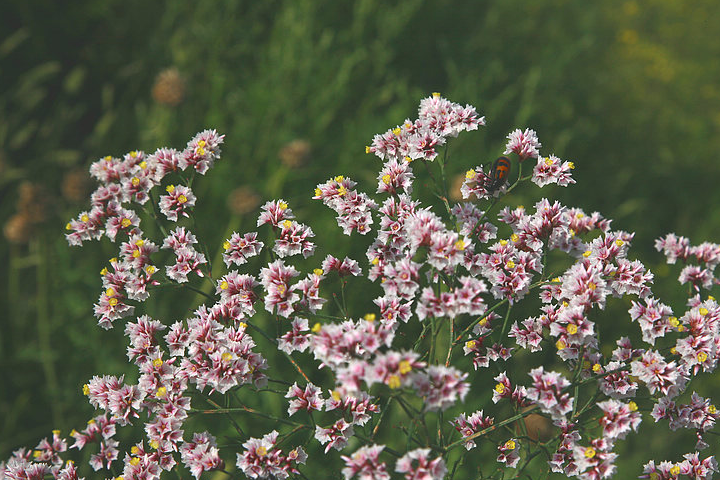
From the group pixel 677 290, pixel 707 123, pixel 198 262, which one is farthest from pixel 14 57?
pixel 707 123

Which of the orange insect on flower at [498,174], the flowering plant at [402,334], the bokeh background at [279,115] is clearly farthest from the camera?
the bokeh background at [279,115]

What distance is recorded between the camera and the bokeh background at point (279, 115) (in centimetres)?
543

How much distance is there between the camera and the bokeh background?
5426 millimetres

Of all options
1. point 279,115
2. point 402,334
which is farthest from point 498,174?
point 279,115

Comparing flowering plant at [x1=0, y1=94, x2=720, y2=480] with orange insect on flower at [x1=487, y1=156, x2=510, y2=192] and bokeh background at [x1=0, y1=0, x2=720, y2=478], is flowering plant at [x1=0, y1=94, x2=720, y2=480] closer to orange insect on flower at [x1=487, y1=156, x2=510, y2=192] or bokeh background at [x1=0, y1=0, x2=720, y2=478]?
orange insect on flower at [x1=487, y1=156, x2=510, y2=192]

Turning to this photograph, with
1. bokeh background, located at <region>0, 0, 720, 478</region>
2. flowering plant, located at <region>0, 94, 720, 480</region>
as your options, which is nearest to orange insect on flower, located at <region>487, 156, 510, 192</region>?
flowering plant, located at <region>0, 94, 720, 480</region>

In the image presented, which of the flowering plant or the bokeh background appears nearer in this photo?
the flowering plant

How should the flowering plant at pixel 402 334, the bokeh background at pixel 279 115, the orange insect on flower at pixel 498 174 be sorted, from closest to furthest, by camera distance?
the flowering plant at pixel 402 334
the orange insect on flower at pixel 498 174
the bokeh background at pixel 279 115

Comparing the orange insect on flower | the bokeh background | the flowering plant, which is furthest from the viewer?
the bokeh background

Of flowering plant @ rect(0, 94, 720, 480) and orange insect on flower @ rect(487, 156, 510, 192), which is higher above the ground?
orange insect on flower @ rect(487, 156, 510, 192)

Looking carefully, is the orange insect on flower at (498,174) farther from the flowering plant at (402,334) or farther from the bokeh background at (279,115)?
the bokeh background at (279,115)

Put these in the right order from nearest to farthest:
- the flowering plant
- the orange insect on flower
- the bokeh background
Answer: the flowering plant → the orange insect on flower → the bokeh background

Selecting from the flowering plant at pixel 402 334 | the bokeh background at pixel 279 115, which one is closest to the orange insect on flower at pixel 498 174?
the flowering plant at pixel 402 334

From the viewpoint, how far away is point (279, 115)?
22.1 feet
